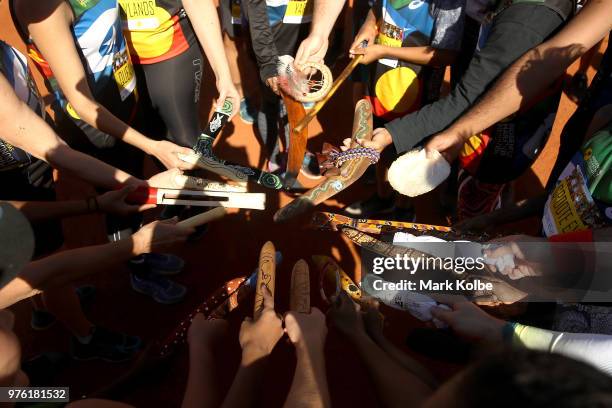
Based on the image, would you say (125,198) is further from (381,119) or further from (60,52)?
(381,119)

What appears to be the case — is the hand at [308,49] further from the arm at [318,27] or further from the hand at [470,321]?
the hand at [470,321]

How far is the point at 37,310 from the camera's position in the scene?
290 cm

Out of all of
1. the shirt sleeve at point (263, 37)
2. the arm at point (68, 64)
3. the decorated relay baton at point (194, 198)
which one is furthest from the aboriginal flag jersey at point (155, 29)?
the decorated relay baton at point (194, 198)

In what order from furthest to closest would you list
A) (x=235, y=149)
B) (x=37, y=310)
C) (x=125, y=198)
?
(x=235, y=149)
(x=37, y=310)
(x=125, y=198)

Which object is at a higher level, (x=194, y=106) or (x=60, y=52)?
(x=194, y=106)

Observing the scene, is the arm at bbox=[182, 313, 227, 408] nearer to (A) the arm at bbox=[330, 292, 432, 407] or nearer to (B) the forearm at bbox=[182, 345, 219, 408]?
(B) the forearm at bbox=[182, 345, 219, 408]

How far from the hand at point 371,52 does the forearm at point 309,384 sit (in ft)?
6.23

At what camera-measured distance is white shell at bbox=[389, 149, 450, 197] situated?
2.03 meters

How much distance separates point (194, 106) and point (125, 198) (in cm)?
108

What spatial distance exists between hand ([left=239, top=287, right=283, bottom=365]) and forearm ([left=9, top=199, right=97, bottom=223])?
1.02 metres

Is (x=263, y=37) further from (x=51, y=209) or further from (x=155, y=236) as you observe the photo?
(x=51, y=209)

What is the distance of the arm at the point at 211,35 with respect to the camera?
262 centimetres

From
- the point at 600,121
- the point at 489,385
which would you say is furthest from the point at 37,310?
the point at 600,121

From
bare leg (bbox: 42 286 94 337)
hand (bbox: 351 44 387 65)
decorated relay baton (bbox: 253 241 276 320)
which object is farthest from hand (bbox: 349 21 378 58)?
bare leg (bbox: 42 286 94 337)
